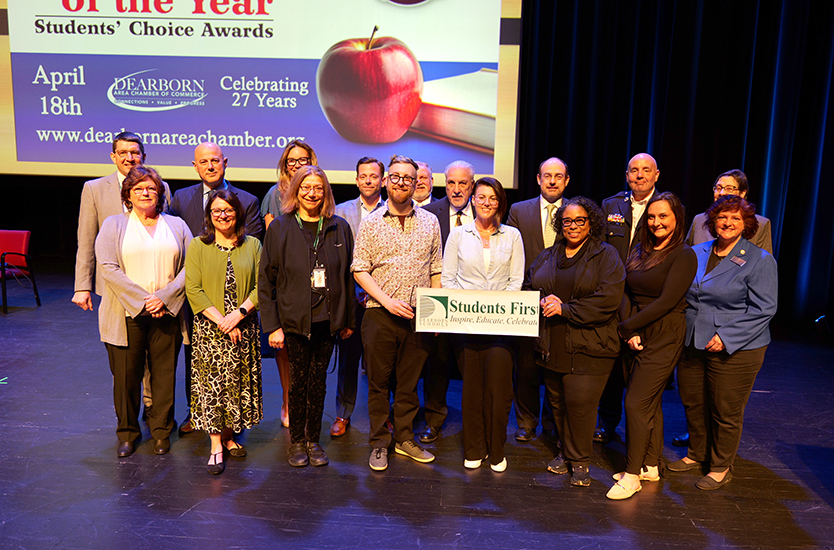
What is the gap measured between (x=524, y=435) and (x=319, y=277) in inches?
62.9

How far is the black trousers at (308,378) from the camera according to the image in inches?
120

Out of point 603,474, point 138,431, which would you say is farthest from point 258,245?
point 603,474

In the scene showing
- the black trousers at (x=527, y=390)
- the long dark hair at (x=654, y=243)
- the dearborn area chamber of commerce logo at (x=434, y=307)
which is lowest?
the black trousers at (x=527, y=390)

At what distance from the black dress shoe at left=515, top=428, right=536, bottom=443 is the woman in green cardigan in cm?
162

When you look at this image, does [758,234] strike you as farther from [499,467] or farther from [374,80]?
[374,80]

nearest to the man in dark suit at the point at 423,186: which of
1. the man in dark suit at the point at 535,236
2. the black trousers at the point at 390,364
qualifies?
the man in dark suit at the point at 535,236

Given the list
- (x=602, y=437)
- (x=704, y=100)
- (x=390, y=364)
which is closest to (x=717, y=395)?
(x=602, y=437)

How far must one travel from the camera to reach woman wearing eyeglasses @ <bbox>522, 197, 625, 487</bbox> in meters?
2.84

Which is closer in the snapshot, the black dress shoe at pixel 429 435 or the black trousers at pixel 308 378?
the black trousers at pixel 308 378

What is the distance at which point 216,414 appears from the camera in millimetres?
3064

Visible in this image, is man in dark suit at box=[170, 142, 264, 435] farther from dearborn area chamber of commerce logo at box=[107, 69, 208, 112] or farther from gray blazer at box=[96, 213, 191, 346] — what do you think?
dearborn area chamber of commerce logo at box=[107, 69, 208, 112]

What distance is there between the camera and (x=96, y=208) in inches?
134

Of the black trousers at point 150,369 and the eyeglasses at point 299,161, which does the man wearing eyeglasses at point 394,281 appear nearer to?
the eyeglasses at point 299,161

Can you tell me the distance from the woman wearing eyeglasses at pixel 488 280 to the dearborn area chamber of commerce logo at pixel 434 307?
0.55ft
